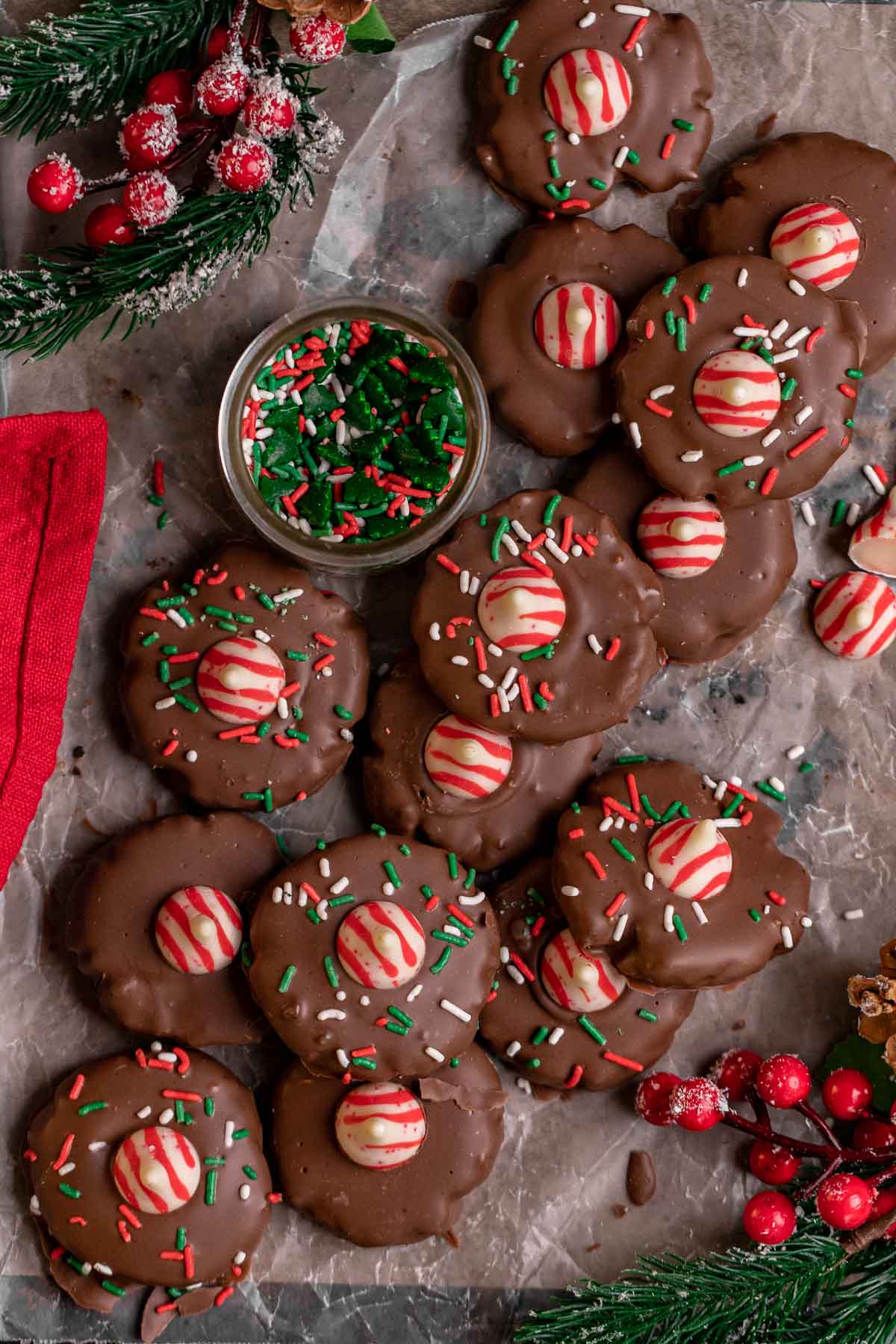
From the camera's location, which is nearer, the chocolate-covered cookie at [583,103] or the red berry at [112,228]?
the red berry at [112,228]

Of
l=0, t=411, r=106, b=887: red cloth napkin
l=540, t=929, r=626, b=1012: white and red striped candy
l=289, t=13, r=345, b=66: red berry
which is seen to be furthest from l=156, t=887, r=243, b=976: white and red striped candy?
l=289, t=13, r=345, b=66: red berry

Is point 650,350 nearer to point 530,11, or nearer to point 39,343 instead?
point 530,11

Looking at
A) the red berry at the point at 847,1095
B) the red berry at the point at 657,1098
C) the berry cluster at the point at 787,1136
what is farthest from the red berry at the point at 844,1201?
the red berry at the point at 657,1098

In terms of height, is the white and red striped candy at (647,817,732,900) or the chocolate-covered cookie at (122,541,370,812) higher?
the chocolate-covered cookie at (122,541,370,812)

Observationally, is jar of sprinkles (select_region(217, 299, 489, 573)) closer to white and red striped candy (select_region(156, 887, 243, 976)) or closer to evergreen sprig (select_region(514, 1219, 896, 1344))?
white and red striped candy (select_region(156, 887, 243, 976))

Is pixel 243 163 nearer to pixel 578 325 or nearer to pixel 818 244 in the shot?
pixel 578 325

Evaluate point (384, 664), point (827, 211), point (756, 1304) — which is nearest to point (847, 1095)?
point (756, 1304)

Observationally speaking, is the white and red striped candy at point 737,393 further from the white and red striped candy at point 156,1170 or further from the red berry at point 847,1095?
the white and red striped candy at point 156,1170
